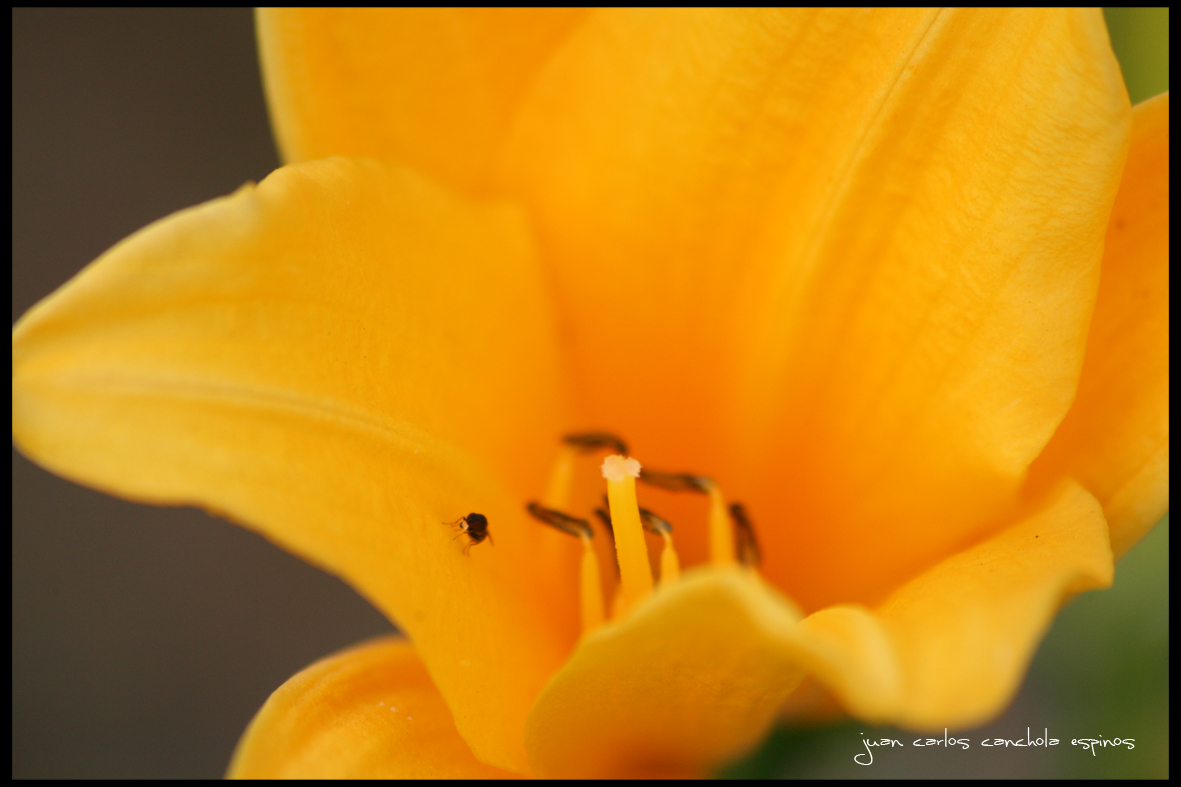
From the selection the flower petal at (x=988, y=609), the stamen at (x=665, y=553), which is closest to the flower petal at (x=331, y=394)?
the stamen at (x=665, y=553)

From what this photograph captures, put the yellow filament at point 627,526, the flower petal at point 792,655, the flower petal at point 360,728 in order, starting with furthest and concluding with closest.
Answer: the yellow filament at point 627,526
the flower petal at point 360,728
the flower petal at point 792,655

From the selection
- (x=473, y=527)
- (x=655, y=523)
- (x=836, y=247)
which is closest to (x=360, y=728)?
(x=473, y=527)

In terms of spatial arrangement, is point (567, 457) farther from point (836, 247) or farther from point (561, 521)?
point (836, 247)

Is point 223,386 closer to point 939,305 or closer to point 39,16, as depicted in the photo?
point 939,305

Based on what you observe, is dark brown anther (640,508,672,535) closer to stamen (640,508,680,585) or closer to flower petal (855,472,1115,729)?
stamen (640,508,680,585)

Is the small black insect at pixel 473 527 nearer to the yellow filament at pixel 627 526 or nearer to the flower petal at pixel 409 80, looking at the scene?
the yellow filament at pixel 627 526

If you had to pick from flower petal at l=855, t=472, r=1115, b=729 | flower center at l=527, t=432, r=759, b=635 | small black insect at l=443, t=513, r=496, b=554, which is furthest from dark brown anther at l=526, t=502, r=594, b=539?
flower petal at l=855, t=472, r=1115, b=729

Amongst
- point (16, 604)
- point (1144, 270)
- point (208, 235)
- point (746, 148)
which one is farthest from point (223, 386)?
point (16, 604)
